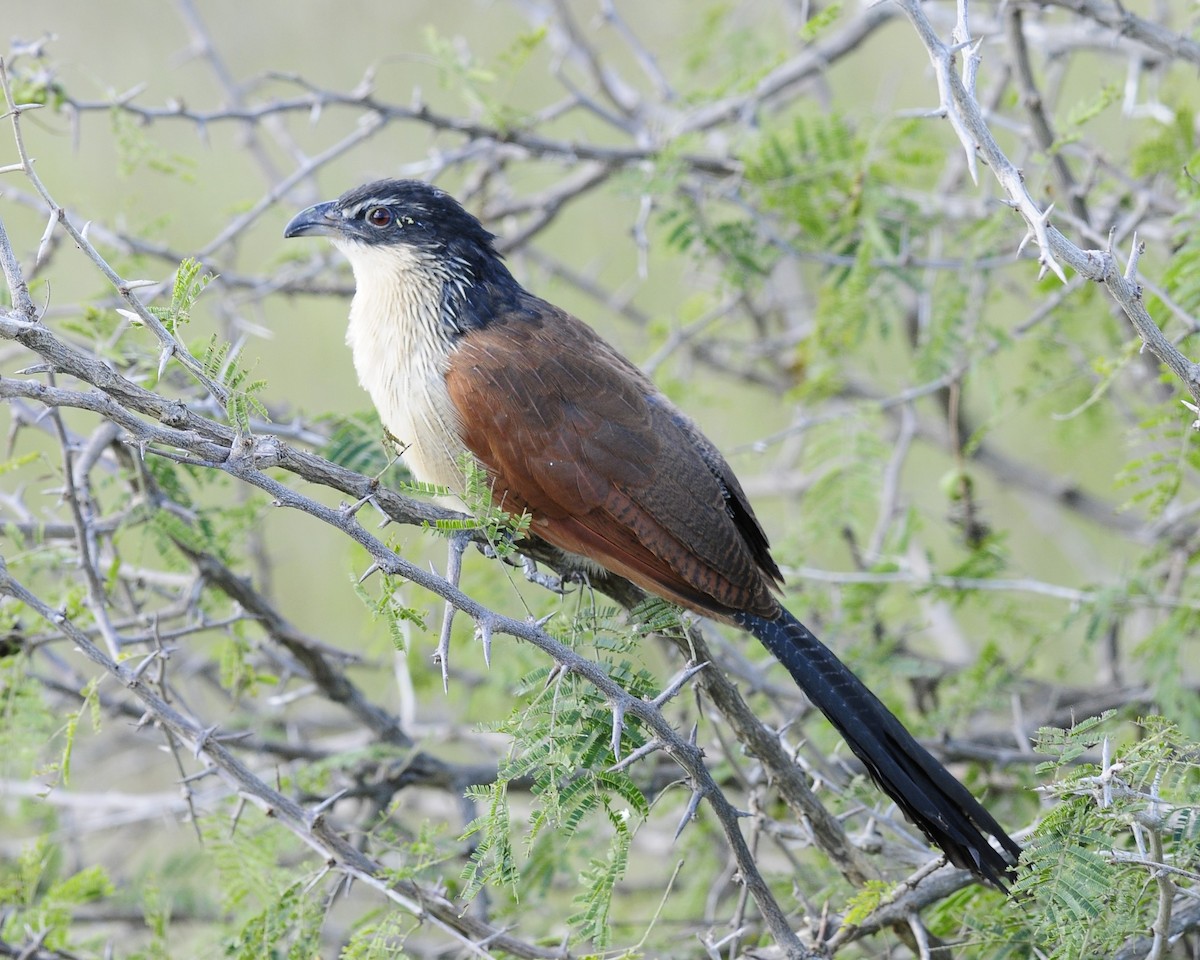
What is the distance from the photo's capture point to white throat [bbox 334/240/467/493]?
259 centimetres

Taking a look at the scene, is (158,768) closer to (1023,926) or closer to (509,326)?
(509,326)

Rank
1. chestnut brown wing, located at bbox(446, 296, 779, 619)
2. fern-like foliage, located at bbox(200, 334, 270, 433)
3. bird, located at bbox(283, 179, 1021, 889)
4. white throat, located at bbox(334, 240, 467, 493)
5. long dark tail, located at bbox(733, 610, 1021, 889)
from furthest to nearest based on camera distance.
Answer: white throat, located at bbox(334, 240, 467, 493), chestnut brown wing, located at bbox(446, 296, 779, 619), bird, located at bbox(283, 179, 1021, 889), long dark tail, located at bbox(733, 610, 1021, 889), fern-like foliage, located at bbox(200, 334, 270, 433)

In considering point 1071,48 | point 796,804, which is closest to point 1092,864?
point 796,804

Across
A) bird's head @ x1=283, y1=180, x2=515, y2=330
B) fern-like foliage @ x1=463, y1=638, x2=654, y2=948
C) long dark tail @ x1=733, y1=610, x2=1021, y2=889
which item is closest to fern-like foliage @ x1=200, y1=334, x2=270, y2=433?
fern-like foliage @ x1=463, y1=638, x2=654, y2=948

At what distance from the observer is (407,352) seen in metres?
2.73

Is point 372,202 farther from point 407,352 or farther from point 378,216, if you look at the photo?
point 407,352

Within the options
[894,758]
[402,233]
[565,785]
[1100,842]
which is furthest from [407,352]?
[1100,842]

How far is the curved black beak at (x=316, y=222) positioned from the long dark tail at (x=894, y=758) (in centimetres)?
146

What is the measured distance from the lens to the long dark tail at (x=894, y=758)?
2.11 metres

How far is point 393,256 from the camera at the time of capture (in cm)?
302

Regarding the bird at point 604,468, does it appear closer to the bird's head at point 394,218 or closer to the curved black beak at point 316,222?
the bird's head at point 394,218

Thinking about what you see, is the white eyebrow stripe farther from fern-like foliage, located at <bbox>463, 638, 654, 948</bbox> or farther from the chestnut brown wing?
fern-like foliage, located at <bbox>463, 638, 654, 948</bbox>

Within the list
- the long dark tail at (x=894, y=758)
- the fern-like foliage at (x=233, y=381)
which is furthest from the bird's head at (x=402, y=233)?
the fern-like foliage at (x=233, y=381)

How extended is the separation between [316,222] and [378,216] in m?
0.16
